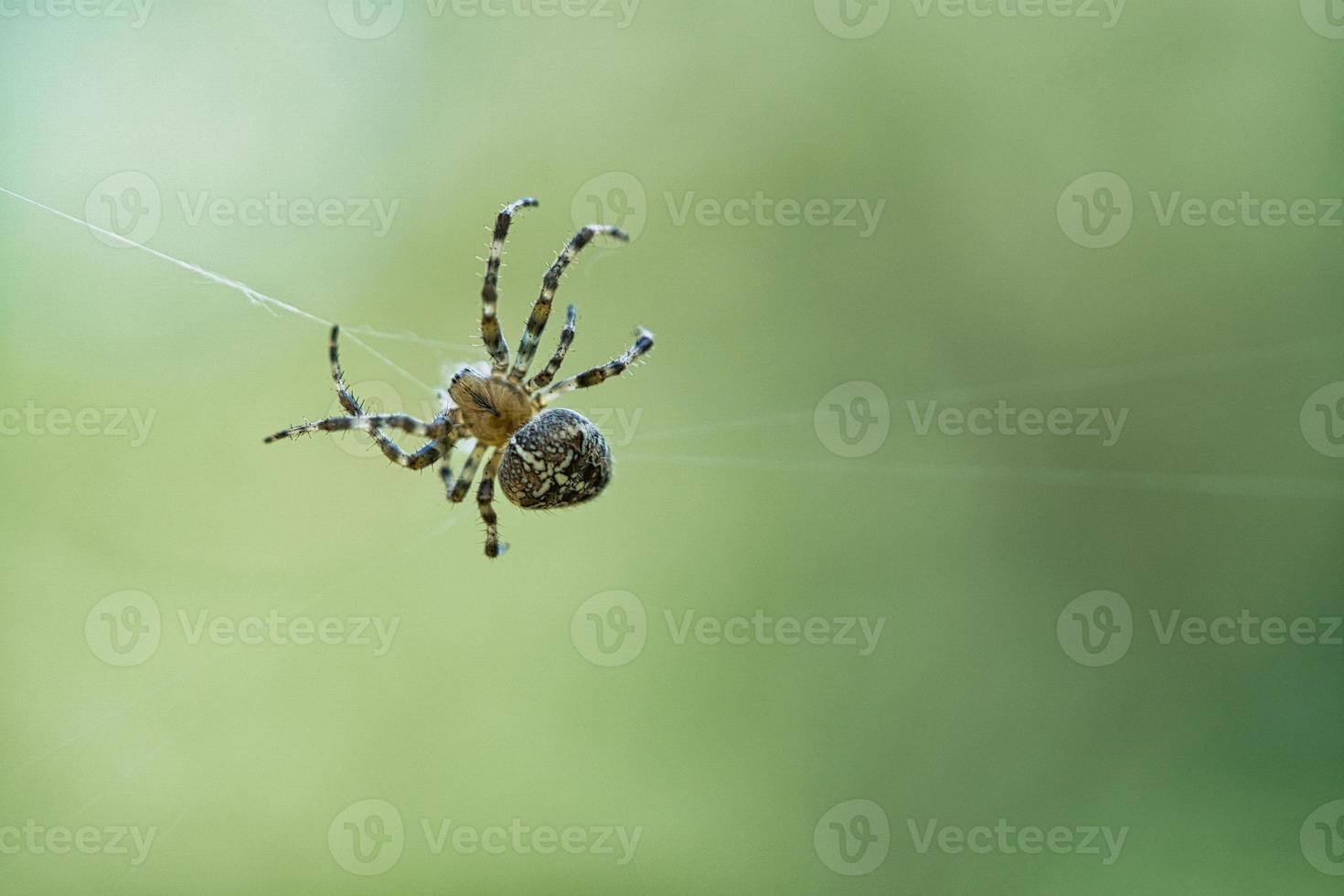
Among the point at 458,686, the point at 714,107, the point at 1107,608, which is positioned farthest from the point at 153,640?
the point at 1107,608

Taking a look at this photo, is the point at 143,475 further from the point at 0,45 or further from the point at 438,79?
the point at 438,79

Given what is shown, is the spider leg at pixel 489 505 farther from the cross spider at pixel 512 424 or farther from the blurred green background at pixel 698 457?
the blurred green background at pixel 698 457

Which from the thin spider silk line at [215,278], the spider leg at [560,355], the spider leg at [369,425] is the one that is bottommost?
the spider leg at [369,425]

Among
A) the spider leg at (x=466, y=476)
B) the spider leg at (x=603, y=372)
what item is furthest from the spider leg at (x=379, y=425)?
the spider leg at (x=603, y=372)

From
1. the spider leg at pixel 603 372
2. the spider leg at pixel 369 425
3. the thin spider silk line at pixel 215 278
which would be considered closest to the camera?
the thin spider silk line at pixel 215 278

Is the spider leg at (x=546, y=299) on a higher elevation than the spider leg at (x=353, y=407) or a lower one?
higher

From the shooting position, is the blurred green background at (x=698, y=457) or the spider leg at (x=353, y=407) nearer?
the spider leg at (x=353, y=407)

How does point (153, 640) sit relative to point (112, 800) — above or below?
above
